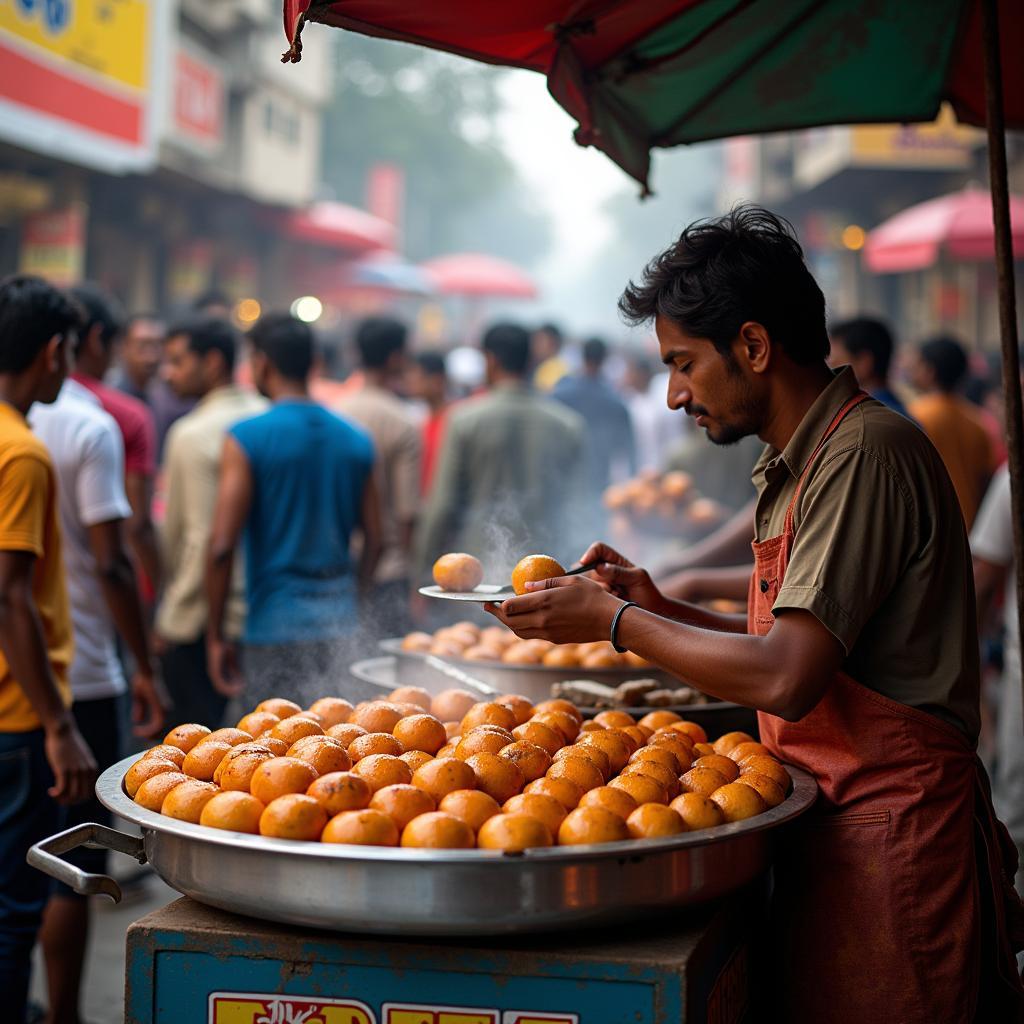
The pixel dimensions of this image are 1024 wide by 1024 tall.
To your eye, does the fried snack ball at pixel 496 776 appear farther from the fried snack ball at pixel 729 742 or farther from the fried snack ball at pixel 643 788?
the fried snack ball at pixel 729 742

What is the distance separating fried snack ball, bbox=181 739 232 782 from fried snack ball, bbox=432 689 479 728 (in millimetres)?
662

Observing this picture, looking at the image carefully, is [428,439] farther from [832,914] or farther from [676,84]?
[832,914]

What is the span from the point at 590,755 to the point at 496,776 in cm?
22

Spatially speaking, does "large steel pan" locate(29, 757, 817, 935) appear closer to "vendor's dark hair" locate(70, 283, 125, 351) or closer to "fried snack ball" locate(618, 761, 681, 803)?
"fried snack ball" locate(618, 761, 681, 803)

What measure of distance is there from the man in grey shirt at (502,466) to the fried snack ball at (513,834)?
164 inches

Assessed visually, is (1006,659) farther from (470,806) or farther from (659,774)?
(470,806)

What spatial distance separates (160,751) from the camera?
2314mm

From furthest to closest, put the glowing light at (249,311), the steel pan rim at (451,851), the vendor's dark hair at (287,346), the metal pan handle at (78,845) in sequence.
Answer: the glowing light at (249,311)
the vendor's dark hair at (287,346)
the metal pan handle at (78,845)
the steel pan rim at (451,851)

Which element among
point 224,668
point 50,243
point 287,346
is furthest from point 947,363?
point 50,243

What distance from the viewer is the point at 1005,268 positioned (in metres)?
2.83

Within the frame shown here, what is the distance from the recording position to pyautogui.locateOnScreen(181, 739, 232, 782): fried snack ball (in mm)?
2250

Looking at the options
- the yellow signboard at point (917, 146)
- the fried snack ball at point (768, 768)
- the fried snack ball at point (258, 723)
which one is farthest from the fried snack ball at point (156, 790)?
the yellow signboard at point (917, 146)

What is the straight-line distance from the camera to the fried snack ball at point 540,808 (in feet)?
6.44

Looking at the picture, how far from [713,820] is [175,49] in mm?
14138
